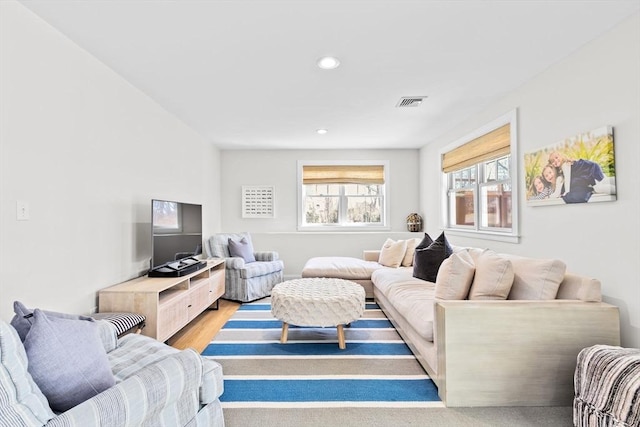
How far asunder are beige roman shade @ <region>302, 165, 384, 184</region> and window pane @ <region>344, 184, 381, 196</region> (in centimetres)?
13

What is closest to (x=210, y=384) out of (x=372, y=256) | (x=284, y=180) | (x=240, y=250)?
(x=240, y=250)

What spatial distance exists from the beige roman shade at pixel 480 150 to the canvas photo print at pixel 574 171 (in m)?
0.49

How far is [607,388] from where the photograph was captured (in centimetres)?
159

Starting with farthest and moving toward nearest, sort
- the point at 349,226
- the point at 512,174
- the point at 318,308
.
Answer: the point at 349,226 < the point at 512,174 < the point at 318,308

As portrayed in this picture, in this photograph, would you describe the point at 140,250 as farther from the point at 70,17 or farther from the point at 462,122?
the point at 462,122

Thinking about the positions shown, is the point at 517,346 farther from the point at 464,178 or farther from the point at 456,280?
the point at 464,178

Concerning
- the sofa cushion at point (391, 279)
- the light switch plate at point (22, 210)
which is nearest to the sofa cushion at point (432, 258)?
the sofa cushion at point (391, 279)

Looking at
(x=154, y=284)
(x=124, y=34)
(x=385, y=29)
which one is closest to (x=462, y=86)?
(x=385, y=29)

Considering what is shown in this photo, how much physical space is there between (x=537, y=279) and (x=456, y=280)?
52cm

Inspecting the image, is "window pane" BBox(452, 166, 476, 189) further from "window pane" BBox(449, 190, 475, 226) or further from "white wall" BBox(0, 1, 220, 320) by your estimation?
"white wall" BBox(0, 1, 220, 320)

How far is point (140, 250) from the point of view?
3.21m

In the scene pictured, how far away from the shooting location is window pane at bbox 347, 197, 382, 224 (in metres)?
6.19

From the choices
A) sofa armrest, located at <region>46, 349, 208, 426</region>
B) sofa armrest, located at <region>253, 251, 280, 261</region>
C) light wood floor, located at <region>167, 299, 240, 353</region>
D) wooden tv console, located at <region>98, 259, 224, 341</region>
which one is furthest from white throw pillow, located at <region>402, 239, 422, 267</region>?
sofa armrest, located at <region>46, 349, 208, 426</region>

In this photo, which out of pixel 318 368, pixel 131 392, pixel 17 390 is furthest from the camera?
pixel 318 368
